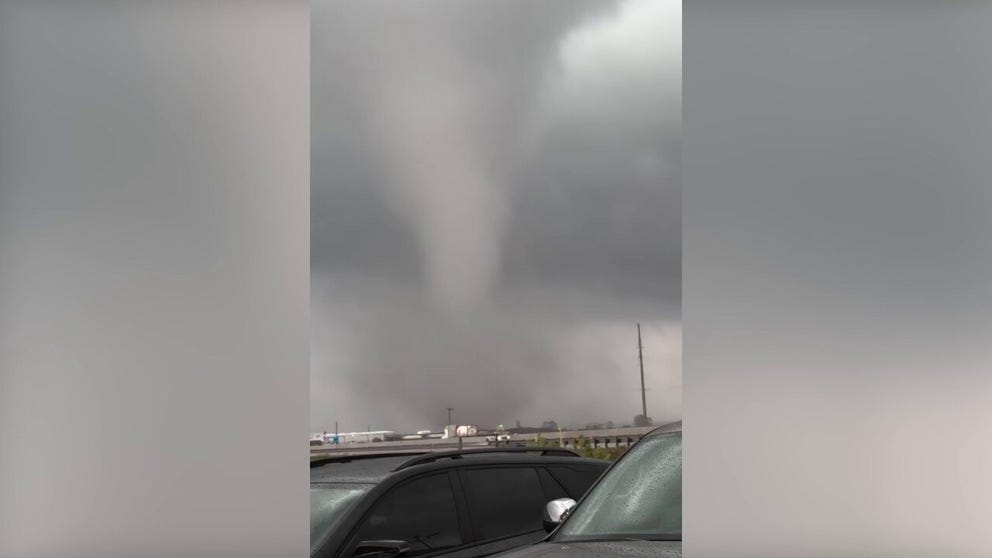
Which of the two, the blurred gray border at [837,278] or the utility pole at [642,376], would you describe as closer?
the blurred gray border at [837,278]

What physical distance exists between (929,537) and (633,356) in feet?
22.3

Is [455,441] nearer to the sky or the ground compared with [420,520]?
nearer to the ground

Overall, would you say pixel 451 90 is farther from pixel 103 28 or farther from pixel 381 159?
pixel 103 28

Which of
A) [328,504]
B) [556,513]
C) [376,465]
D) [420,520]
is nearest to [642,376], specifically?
[376,465]

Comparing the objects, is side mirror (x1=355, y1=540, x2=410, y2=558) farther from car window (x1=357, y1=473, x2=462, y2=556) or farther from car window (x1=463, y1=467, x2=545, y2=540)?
car window (x1=463, y1=467, x2=545, y2=540)

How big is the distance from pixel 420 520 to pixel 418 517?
16 millimetres

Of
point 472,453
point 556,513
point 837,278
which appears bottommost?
point 556,513

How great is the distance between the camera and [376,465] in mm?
4020

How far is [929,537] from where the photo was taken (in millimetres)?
3236

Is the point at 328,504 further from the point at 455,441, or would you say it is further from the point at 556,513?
the point at 455,441

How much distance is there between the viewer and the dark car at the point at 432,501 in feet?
11.7

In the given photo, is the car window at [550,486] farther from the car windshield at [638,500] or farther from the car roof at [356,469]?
the car windshield at [638,500]

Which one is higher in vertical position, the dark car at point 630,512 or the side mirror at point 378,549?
the dark car at point 630,512

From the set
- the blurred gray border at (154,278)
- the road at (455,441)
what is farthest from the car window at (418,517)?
the road at (455,441)
